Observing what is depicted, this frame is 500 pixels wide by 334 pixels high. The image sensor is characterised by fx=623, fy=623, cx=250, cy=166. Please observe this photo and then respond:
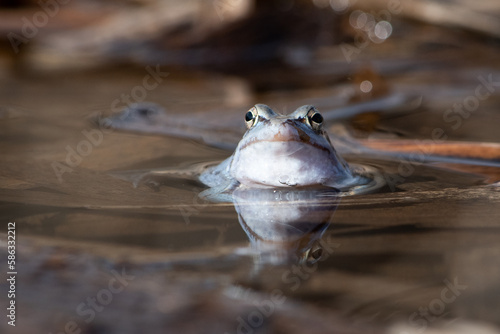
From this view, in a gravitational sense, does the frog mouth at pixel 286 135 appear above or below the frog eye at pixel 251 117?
below

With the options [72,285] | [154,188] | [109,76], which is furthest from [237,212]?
[109,76]

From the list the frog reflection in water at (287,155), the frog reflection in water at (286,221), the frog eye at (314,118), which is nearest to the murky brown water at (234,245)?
the frog reflection in water at (286,221)

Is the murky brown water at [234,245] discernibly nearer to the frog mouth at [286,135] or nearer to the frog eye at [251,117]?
the frog mouth at [286,135]

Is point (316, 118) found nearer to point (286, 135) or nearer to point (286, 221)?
point (286, 135)

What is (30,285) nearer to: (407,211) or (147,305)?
(147,305)

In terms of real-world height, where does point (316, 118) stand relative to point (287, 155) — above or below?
above

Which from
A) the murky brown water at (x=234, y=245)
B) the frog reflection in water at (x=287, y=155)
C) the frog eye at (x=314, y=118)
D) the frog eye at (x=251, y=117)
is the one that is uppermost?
the frog eye at (x=251, y=117)

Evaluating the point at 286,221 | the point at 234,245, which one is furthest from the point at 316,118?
the point at 234,245
